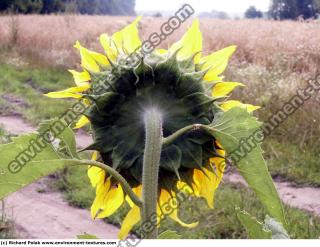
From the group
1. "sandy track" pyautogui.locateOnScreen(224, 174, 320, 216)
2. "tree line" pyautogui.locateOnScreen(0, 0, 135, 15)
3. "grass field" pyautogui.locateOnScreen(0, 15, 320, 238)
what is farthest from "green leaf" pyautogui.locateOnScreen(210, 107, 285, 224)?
"tree line" pyautogui.locateOnScreen(0, 0, 135, 15)

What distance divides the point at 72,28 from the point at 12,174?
10801 millimetres

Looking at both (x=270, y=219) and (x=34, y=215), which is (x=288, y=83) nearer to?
(x=34, y=215)

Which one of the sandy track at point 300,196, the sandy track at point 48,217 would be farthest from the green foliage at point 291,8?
the sandy track at point 48,217

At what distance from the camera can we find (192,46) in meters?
0.57

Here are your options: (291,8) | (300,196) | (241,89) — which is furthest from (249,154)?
(291,8)

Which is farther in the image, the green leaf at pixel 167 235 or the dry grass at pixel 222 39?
the dry grass at pixel 222 39

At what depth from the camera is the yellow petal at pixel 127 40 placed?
575 millimetres

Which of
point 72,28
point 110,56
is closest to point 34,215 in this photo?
point 110,56

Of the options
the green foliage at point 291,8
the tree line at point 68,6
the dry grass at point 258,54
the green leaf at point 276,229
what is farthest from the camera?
the tree line at point 68,6

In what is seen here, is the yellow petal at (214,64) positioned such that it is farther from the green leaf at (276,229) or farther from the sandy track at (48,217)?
the sandy track at (48,217)

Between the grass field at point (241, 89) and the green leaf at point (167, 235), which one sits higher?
the green leaf at point (167, 235)

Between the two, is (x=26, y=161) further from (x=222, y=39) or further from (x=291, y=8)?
(x=291, y=8)

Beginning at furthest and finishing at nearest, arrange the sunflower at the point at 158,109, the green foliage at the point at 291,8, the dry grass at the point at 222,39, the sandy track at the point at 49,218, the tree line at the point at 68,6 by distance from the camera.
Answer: the tree line at the point at 68,6 → the green foliage at the point at 291,8 → the dry grass at the point at 222,39 → the sandy track at the point at 49,218 → the sunflower at the point at 158,109

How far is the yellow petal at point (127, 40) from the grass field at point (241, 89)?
167 mm
